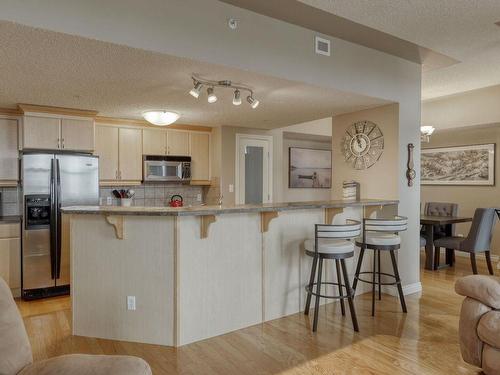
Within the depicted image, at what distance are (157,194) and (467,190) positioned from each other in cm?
535

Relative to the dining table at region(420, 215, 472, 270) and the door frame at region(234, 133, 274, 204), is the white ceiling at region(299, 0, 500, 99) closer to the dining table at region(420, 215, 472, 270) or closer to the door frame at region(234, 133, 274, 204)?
the dining table at region(420, 215, 472, 270)

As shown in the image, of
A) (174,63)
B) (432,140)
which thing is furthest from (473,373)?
(432,140)

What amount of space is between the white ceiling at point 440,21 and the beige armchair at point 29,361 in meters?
2.56

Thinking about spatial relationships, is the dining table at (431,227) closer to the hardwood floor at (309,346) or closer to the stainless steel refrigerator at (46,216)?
the hardwood floor at (309,346)

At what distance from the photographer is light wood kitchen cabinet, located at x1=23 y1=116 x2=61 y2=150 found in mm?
4102

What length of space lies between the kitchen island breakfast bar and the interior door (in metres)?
2.63

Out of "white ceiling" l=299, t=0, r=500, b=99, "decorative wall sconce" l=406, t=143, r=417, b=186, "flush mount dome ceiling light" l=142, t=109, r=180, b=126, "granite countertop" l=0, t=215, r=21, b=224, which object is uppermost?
"white ceiling" l=299, t=0, r=500, b=99

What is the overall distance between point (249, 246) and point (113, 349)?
1.36 meters

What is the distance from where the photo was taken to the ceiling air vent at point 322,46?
325cm

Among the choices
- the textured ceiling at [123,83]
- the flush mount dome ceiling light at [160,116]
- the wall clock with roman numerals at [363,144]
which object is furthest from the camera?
the wall clock with roman numerals at [363,144]

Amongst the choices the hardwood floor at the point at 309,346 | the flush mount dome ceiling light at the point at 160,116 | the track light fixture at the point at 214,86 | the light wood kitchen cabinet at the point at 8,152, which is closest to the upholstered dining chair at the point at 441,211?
the hardwood floor at the point at 309,346

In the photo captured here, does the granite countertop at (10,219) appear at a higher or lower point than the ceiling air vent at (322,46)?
lower

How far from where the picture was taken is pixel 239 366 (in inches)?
98.9

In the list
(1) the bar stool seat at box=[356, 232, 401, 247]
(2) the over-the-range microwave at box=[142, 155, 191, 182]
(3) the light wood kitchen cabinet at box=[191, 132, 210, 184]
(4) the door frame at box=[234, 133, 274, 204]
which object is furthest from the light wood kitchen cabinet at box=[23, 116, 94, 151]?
(1) the bar stool seat at box=[356, 232, 401, 247]
